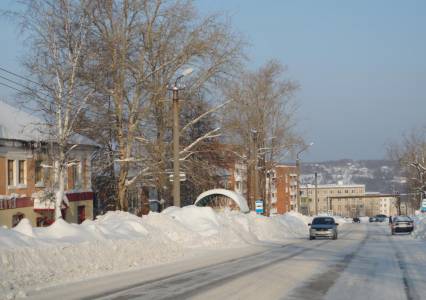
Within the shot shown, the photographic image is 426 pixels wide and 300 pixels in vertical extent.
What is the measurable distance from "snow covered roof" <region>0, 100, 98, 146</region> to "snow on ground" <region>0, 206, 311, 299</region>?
31.0 ft

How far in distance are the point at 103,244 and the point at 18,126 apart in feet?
66.2

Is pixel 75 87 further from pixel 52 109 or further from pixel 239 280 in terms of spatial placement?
pixel 239 280

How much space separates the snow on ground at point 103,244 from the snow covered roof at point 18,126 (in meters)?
9.44

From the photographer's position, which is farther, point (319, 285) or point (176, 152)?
point (176, 152)

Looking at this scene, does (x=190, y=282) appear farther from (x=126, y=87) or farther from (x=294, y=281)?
Answer: (x=126, y=87)

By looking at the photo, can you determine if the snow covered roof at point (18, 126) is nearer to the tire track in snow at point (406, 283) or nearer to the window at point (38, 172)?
the window at point (38, 172)

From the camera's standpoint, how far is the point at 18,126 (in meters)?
37.9

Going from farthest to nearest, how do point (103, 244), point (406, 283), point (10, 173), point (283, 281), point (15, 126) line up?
1. point (15, 126)
2. point (10, 173)
3. point (103, 244)
4. point (283, 281)
5. point (406, 283)

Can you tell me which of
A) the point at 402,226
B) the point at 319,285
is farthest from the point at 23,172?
the point at 402,226

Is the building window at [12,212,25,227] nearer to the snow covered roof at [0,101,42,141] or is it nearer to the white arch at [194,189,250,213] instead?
the snow covered roof at [0,101,42,141]

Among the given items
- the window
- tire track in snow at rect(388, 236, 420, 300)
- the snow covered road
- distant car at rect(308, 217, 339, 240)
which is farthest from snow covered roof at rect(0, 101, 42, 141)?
tire track in snow at rect(388, 236, 420, 300)

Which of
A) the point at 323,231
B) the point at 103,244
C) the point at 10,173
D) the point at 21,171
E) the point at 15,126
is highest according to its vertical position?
the point at 15,126

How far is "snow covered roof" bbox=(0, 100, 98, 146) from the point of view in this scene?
116 ft

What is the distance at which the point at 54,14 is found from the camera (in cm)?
3297
